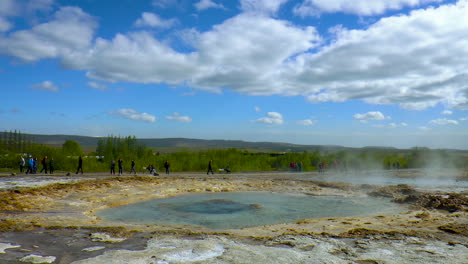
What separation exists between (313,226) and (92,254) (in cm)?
623

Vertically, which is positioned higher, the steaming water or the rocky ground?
the rocky ground

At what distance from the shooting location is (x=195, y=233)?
8828 millimetres

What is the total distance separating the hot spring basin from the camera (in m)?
12.1

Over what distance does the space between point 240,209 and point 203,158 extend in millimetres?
32131

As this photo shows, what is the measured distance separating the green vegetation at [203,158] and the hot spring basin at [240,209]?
2450 cm

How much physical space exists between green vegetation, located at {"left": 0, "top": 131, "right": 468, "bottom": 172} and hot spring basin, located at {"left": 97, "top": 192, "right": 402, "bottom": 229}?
24.5m

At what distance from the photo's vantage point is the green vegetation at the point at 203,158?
3934 cm

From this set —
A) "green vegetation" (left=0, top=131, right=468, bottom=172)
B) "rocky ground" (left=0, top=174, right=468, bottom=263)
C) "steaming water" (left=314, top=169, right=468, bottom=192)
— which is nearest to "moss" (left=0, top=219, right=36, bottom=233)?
"rocky ground" (left=0, top=174, right=468, bottom=263)

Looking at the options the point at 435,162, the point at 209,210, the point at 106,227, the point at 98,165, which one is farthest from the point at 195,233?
the point at 435,162

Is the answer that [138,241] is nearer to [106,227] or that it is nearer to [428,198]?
[106,227]

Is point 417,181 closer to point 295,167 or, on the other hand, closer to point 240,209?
point 295,167

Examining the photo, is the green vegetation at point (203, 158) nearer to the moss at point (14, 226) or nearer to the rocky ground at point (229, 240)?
the rocky ground at point (229, 240)

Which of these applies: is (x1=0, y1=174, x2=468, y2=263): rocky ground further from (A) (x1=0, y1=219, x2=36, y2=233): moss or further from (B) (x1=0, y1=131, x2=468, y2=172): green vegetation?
(B) (x1=0, y1=131, x2=468, y2=172): green vegetation

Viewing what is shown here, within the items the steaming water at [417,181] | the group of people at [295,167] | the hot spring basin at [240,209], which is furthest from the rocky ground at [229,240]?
the group of people at [295,167]
